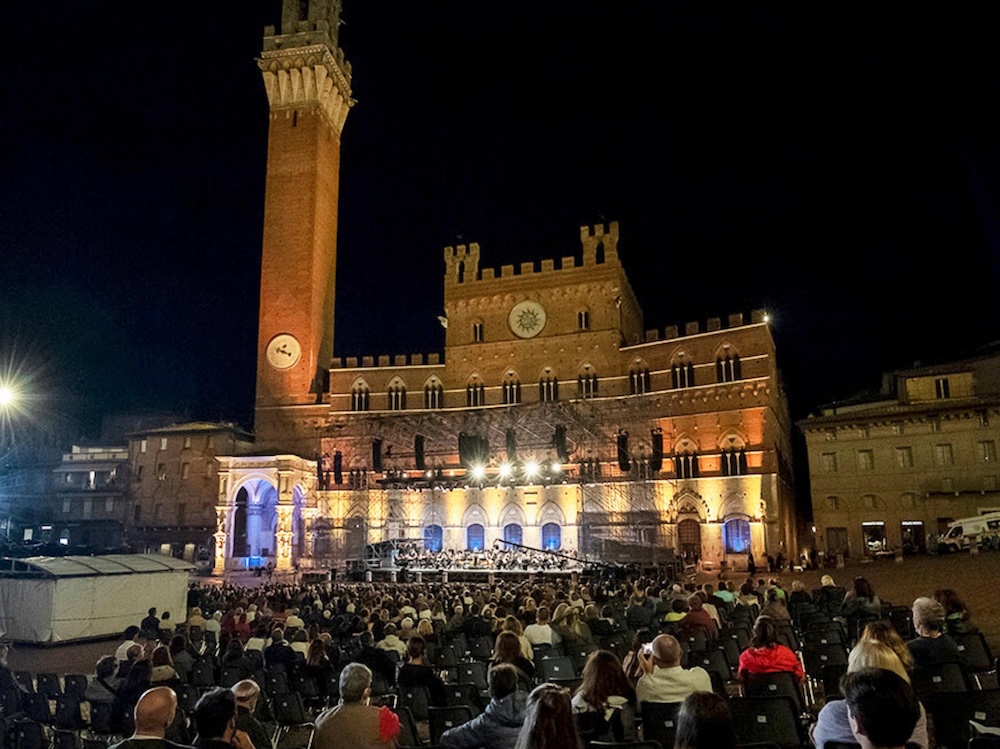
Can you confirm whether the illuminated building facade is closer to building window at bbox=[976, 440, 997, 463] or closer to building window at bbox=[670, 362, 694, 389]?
building window at bbox=[670, 362, 694, 389]

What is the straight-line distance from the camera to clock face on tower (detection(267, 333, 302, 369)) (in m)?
47.5

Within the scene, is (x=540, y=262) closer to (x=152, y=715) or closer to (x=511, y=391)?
(x=511, y=391)

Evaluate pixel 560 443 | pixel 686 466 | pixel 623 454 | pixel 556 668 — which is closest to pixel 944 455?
pixel 686 466

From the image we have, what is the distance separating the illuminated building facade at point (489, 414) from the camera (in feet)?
127

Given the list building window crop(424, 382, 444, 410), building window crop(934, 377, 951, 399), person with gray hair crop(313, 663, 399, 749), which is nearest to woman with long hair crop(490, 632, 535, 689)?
person with gray hair crop(313, 663, 399, 749)

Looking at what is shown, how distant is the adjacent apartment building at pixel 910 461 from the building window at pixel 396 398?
23529mm

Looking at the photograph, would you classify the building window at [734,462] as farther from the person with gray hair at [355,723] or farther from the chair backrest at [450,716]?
the person with gray hair at [355,723]

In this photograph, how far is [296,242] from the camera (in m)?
48.4

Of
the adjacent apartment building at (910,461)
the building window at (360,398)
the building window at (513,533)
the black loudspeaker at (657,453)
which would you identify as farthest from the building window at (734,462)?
the building window at (360,398)

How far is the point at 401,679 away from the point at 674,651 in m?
3.23

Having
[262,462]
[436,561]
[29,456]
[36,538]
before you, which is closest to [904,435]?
[436,561]

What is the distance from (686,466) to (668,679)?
34373 millimetres

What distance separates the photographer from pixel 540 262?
4547 cm

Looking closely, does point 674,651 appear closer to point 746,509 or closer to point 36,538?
point 746,509
